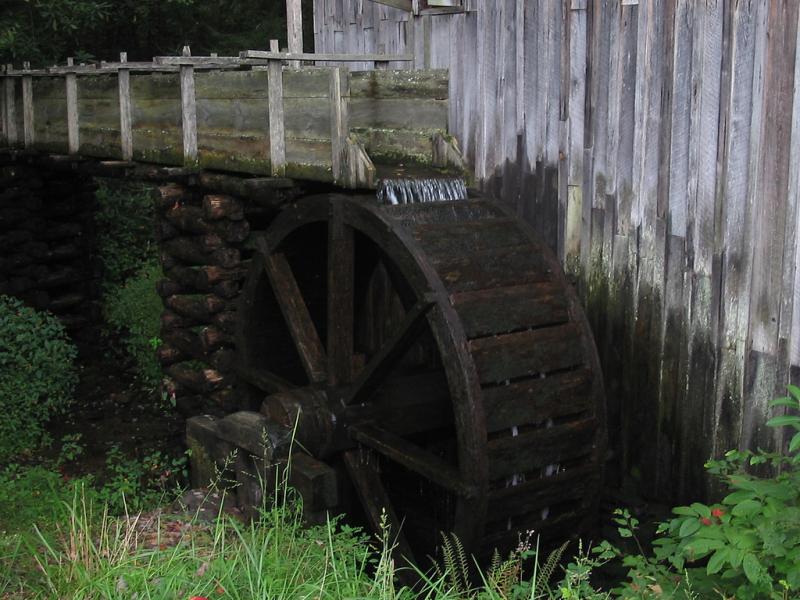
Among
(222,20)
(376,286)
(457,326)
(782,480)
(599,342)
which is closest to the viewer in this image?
(782,480)

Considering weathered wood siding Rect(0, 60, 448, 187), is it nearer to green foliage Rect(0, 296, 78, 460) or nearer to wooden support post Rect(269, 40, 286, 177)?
wooden support post Rect(269, 40, 286, 177)

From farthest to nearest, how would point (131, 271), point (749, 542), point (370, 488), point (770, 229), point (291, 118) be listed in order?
1. point (131, 271)
2. point (291, 118)
3. point (370, 488)
4. point (770, 229)
5. point (749, 542)

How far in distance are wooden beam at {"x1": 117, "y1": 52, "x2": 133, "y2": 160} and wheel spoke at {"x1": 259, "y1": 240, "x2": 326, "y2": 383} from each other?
2200 mm

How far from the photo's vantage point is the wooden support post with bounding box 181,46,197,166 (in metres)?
7.55

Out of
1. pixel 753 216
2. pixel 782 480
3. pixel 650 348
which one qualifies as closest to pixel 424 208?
pixel 650 348

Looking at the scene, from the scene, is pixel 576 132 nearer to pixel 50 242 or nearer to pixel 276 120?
pixel 276 120

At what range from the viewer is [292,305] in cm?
707

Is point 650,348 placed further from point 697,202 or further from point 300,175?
point 300,175

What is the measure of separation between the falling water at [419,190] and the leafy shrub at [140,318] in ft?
19.0

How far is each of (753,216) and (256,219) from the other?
424 cm

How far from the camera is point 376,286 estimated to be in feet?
26.3

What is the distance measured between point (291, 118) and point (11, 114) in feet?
18.5

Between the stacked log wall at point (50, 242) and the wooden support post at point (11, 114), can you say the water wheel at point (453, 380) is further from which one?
the wooden support post at point (11, 114)

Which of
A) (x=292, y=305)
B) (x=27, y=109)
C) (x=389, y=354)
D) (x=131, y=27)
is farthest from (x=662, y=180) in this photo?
(x=131, y=27)
